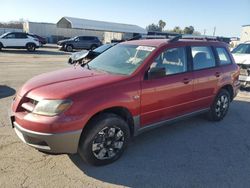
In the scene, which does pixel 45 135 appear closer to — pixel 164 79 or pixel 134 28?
pixel 164 79

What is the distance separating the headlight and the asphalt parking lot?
0.87 m

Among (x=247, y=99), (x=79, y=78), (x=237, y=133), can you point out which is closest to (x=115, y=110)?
(x=79, y=78)

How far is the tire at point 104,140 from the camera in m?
3.52

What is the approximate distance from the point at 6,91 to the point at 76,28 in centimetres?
3779

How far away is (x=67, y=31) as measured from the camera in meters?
49.4

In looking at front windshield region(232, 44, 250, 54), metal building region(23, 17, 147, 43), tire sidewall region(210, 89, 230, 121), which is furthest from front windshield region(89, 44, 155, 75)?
metal building region(23, 17, 147, 43)

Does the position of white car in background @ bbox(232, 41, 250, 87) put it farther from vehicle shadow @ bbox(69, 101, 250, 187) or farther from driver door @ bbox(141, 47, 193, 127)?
driver door @ bbox(141, 47, 193, 127)

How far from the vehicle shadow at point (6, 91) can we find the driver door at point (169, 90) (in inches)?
185

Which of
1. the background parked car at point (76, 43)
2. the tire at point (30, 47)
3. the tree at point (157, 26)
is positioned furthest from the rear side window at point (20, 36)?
the tree at point (157, 26)

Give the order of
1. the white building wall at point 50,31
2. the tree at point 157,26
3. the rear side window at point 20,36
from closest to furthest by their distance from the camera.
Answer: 1. the rear side window at point 20,36
2. the white building wall at point 50,31
3. the tree at point 157,26

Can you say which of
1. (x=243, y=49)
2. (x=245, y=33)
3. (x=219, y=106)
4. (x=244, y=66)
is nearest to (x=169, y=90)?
(x=219, y=106)

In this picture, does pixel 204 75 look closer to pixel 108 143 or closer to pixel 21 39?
pixel 108 143

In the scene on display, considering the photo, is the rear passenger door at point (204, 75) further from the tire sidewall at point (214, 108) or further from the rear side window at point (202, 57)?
the tire sidewall at point (214, 108)

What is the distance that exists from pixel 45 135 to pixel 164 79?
82.7 inches
